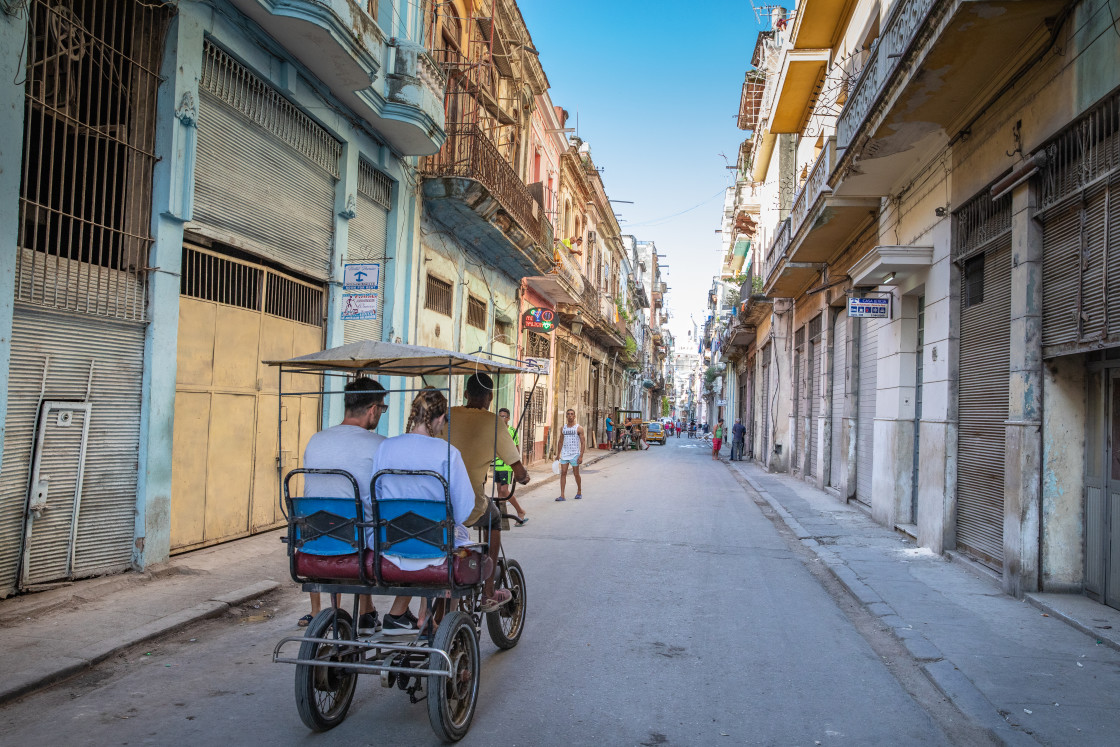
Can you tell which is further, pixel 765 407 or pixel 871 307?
pixel 765 407

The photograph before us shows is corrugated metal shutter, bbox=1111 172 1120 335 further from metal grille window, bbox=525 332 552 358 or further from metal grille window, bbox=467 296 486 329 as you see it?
metal grille window, bbox=525 332 552 358

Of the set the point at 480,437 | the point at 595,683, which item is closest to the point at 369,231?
the point at 480,437

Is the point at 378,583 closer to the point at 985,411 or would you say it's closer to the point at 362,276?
the point at 362,276

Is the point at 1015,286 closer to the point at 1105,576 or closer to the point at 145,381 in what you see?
the point at 1105,576

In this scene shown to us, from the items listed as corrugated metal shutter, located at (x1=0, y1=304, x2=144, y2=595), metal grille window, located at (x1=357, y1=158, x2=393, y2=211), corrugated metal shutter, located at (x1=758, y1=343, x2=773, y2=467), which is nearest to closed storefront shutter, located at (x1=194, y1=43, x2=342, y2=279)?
metal grille window, located at (x1=357, y1=158, x2=393, y2=211)

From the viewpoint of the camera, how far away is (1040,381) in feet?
23.2

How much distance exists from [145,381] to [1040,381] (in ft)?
26.4

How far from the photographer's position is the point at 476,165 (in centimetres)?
1477

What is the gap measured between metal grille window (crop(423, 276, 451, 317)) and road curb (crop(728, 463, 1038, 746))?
869cm

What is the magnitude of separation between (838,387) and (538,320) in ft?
26.3

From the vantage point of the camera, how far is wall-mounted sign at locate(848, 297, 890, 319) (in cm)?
1190

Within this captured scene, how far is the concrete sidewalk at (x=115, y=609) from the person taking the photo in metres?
4.68

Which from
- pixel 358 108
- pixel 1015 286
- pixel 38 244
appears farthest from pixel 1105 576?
pixel 358 108

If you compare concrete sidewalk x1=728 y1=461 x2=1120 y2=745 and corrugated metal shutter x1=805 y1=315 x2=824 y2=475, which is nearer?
concrete sidewalk x1=728 y1=461 x2=1120 y2=745
